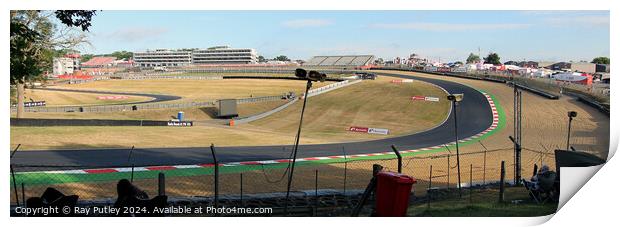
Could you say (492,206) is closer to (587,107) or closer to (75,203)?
(75,203)

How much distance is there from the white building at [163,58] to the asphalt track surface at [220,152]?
66247mm

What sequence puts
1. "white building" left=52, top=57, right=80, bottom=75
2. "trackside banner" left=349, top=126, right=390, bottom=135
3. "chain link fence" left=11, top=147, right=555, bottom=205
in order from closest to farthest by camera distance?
"chain link fence" left=11, top=147, right=555, bottom=205 < "trackside banner" left=349, top=126, right=390, bottom=135 < "white building" left=52, top=57, right=80, bottom=75

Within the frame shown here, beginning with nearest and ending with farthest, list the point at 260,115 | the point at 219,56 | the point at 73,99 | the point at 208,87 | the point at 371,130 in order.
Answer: the point at 371,130
the point at 260,115
the point at 73,99
the point at 208,87
the point at 219,56

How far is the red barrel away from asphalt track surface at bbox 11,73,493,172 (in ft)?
26.2

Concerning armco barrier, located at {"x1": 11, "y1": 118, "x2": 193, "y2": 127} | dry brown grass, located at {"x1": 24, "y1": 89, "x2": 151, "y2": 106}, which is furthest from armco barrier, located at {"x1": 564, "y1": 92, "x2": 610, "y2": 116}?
dry brown grass, located at {"x1": 24, "y1": 89, "x2": 151, "y2": 106}

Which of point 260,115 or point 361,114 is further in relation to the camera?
point 260,115

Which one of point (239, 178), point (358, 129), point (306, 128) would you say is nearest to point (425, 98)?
point (358, 129)

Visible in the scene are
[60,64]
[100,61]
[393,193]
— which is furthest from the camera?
[100,61]

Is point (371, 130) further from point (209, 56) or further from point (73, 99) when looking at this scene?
point (209, 56)

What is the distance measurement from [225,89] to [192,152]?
125 feet

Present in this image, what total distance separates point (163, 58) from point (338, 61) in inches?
1655

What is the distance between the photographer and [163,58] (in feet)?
354

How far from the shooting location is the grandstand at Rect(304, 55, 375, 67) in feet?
253

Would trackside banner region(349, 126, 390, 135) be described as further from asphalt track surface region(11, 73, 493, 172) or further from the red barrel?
the red barrel
